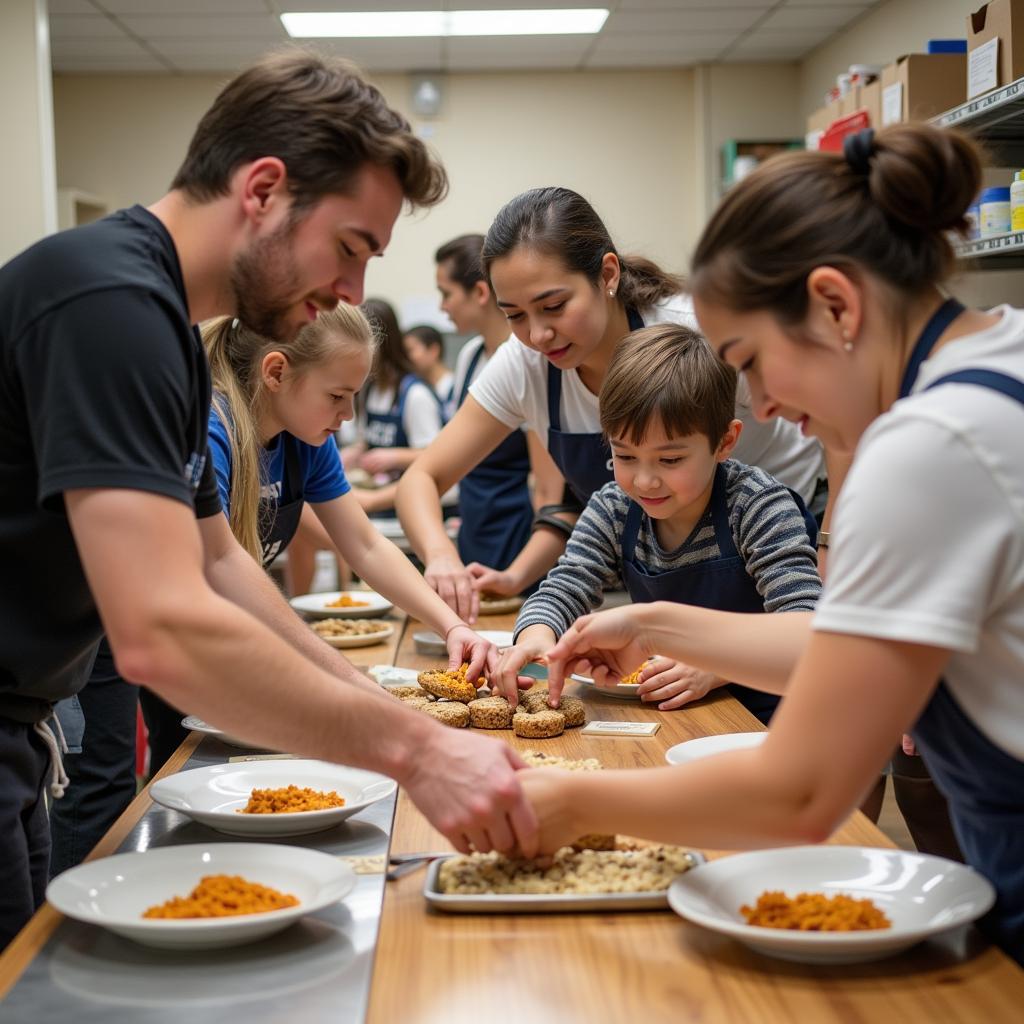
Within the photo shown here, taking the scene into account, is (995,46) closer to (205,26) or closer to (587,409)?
(587,409)

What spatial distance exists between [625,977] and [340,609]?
2.04 meters

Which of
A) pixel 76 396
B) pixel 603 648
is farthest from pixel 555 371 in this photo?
pixel 76 396

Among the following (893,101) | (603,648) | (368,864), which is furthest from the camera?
(893,101)

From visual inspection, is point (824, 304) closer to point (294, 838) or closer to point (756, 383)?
point (756, 383)

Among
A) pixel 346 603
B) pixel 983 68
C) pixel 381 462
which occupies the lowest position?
pixel 346 603

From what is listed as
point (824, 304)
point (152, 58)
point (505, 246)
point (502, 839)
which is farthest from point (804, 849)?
point (152, 58)

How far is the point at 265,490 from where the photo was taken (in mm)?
2238

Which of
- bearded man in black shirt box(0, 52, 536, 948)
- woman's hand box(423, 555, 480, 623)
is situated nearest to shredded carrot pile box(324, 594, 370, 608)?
woman's hand box(423, 555, 480, 623)

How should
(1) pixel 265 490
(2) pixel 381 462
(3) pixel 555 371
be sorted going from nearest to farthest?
(1) pixel 265 490 → (3) pixel 555 371 → (2) pixel 381 462

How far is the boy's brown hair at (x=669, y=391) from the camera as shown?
1.98m

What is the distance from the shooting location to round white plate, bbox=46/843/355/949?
3.40ft

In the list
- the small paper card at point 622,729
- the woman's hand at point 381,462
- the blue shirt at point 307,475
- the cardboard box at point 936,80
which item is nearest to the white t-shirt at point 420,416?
the woman's hand at point 381,462

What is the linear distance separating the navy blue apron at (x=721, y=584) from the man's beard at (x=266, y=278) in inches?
38.6

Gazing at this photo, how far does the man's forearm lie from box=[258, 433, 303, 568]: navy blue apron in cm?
59
